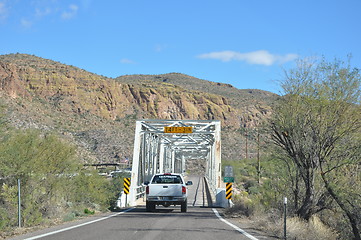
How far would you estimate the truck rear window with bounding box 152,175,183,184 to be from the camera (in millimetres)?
21859

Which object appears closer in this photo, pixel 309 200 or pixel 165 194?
pixel 309 200

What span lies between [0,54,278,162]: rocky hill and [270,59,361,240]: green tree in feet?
106

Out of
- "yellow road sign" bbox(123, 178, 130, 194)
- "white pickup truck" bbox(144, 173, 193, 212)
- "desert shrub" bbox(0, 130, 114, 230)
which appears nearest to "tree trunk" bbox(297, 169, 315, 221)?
"white pickup truck" bbox(144, 173, 193, 212)

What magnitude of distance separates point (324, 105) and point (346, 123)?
99 cm

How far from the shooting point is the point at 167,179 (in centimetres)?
2197

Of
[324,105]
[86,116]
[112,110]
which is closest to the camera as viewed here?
[324,105]

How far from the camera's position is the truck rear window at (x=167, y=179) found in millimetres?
21859

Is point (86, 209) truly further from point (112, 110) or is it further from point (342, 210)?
point (112, 110)

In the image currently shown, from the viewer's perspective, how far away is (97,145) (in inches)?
2753

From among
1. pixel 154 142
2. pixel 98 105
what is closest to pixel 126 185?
pixel 154 142

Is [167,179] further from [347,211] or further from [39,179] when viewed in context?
[347,211]

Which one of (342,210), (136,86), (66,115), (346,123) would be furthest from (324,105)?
(136,86)

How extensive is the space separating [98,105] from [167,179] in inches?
3028

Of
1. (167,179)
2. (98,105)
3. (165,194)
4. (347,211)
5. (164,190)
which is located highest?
(98,105)
